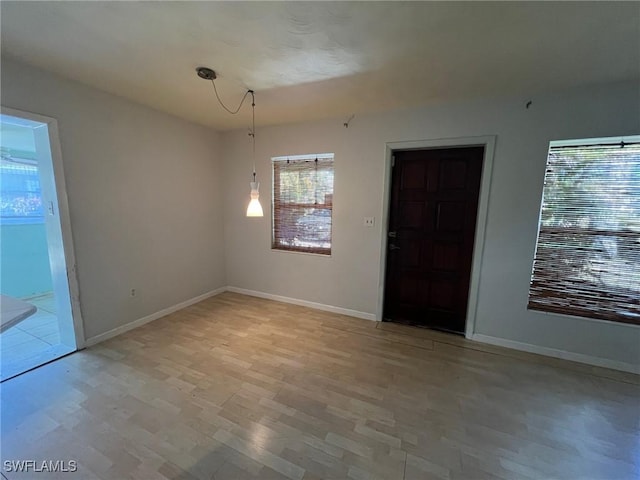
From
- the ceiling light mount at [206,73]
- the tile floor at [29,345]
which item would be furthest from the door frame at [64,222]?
the ceiling light mount at [206,73]

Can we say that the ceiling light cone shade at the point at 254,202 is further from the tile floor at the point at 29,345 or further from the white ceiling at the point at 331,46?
the tile floor at the point at 29,345

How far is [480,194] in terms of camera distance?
2689mm

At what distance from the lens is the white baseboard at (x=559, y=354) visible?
7.65 ft

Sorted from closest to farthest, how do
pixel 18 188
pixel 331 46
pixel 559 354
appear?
1. pixel 331 46
2. pixel 559 354
3. pixel 18 188

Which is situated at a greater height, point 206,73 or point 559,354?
point 206,73

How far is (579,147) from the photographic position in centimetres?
239

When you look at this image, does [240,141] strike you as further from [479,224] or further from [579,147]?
[579,147]

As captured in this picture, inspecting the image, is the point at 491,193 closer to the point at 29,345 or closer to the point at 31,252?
the point at 29,345

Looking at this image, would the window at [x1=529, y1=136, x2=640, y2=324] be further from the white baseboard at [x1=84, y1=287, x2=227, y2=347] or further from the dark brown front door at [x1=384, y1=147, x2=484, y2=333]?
the white baseboard at [x1=84, y1=287, x2=227, y2=347]

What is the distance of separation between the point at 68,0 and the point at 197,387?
259 cm

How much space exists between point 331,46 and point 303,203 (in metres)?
2.07

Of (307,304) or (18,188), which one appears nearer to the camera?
(307,304)

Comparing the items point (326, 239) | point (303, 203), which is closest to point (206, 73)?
point (303, 203)

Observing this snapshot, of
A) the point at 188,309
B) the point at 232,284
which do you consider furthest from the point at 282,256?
the point at 188,309
